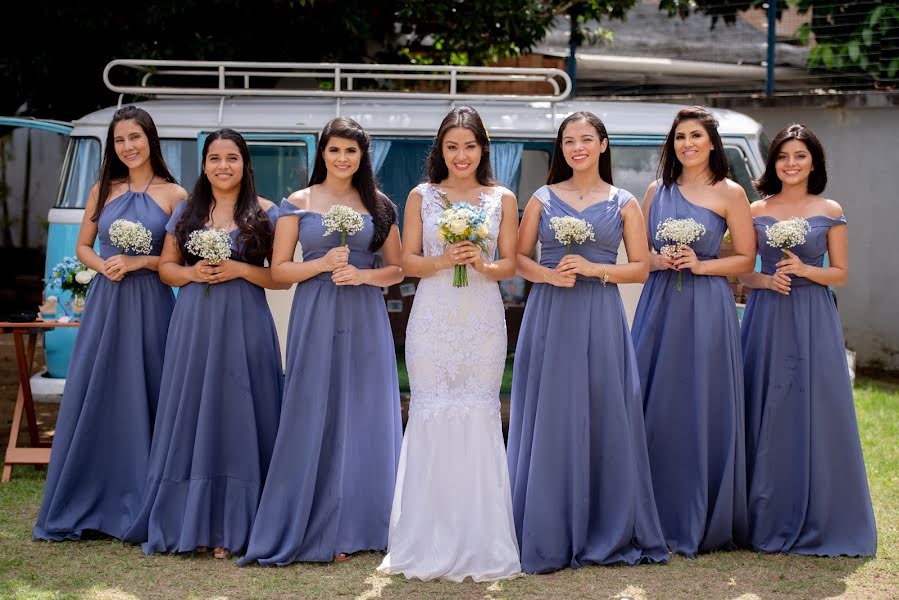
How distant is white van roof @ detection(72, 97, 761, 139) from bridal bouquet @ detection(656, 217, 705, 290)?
2299 millimetres

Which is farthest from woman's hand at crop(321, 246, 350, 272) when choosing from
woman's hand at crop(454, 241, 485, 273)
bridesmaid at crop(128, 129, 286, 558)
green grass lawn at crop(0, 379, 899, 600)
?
green grass lawn at crop(0, 379, 899, 600)

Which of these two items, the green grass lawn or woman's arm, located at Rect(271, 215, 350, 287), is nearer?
the green grass lawn

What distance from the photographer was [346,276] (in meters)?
5.47

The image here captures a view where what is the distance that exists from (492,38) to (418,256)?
18.2 ft

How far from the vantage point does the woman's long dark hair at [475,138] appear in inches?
213

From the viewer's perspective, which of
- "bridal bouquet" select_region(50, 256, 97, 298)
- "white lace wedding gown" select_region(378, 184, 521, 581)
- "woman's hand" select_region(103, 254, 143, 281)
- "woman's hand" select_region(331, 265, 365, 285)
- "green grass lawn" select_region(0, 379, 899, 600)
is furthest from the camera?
"bridal bouquet" select_region(50, 256, 97, 298)

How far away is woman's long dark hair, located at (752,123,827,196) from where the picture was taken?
229 inches

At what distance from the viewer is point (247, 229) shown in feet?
18.6

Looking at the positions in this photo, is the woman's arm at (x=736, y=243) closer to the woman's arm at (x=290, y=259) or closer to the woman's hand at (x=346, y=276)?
the woman's hand at (x=346, y=276)

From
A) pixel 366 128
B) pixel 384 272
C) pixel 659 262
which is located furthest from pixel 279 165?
pixel 659 262

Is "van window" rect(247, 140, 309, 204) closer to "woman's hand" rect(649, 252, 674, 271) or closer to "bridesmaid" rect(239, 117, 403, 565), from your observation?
"bridesmaid" rect(239, 117, 403, 565)

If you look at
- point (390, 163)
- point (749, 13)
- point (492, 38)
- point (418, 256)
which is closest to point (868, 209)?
point (749, 13)

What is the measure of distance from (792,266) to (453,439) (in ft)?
6.57

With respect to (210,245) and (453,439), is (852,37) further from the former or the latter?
(210,245)
